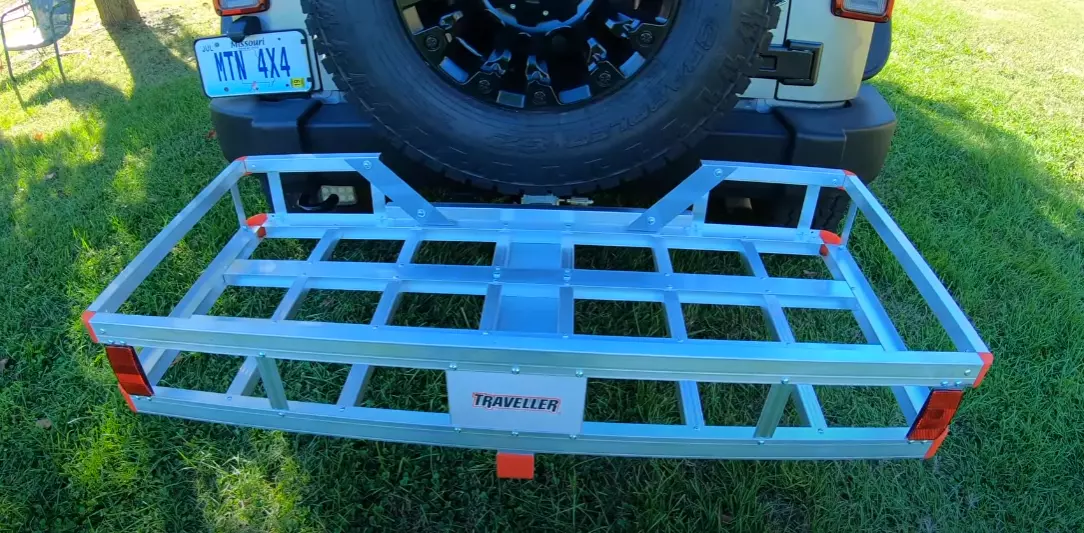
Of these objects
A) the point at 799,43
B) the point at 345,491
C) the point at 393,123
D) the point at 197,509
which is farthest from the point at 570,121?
the point at 197,509

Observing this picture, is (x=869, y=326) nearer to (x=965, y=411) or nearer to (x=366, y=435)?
(x=965, y=411)

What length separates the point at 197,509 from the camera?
1.93 m

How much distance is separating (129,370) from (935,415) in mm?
1756

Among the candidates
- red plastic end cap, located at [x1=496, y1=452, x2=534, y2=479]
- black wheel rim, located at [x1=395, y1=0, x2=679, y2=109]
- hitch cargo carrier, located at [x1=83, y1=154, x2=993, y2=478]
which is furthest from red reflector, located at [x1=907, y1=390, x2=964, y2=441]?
black wheel rim, located at [x1=395, y1=0, x2=679, y2=109]

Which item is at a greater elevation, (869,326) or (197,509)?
(869,326)

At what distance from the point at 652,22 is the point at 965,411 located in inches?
66.5

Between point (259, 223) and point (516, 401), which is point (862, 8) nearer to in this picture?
point (516, 401)

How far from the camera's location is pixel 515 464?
1.54m

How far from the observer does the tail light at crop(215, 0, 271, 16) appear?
2.10 metres

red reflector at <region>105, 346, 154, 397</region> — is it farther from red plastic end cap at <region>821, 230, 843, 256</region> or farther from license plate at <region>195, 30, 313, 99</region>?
red plastic end cap at <region>821, 230, 843, 256</region>

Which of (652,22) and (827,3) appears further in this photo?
(827,3)

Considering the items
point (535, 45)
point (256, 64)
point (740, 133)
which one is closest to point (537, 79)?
point (535, 45)

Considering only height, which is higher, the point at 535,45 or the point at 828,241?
the point at 535,45

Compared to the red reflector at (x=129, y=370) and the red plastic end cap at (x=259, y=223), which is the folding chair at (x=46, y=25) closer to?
the red plastic end cap at (x=259, y=223)
